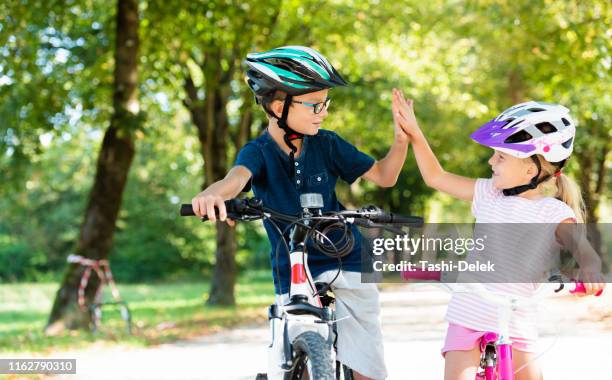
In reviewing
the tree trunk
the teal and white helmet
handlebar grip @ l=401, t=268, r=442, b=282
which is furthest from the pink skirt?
the tree trunk

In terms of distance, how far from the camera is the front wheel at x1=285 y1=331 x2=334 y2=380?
414 centimetres

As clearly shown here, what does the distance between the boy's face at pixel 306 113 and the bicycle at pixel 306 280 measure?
1.76ft

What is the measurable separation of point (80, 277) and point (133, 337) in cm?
162

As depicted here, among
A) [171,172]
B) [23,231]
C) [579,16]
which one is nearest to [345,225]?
[579,16]

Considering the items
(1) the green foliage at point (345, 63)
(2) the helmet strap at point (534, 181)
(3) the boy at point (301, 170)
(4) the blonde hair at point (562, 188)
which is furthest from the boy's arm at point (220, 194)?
(1) the green foliage at point (345, 63)

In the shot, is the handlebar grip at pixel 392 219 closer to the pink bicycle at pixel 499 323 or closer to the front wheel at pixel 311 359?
the pink bicycle at pixel 499 323

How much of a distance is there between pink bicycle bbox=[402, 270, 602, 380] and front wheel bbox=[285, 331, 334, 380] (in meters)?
0.47

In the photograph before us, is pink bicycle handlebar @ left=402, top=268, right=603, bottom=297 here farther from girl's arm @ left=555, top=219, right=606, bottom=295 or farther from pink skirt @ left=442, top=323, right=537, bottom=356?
girl's arm @ left=555, top=219, right=606, bottom=295

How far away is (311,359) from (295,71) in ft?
4.29

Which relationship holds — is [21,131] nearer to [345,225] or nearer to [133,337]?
[133,337]

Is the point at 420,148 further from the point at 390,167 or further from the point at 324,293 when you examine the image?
the point at 324,293

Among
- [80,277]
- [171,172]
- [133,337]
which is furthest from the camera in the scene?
[171,172]

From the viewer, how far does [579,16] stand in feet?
55.7

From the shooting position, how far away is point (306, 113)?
477 centimetres
